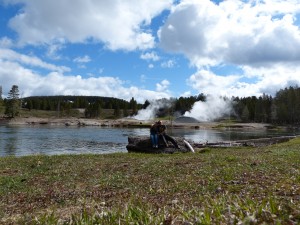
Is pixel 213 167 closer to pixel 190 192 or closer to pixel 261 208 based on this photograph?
pixel 190 192

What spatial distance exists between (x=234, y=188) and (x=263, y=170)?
4.00m

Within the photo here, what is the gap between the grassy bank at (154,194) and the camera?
7.35 m

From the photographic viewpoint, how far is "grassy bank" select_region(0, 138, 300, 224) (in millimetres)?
7352

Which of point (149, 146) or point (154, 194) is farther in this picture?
point (149, 146)

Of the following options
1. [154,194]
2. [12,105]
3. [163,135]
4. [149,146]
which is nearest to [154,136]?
[163,135]

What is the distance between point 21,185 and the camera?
1739 cm

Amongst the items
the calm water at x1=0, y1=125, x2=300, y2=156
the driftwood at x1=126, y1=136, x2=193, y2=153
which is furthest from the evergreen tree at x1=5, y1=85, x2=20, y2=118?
the driftwood at x1=126, y1=136, x2=193, y2=153

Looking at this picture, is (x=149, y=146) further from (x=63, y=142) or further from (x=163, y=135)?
(x=63, y=142)

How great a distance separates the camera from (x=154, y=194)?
12734mm

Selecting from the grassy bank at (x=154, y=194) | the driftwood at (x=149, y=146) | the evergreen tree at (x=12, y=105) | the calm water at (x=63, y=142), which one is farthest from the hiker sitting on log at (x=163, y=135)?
the evergreen tree at (x=12, y=105)

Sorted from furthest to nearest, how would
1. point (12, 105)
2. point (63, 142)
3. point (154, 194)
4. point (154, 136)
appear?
point (12, 105), point (63, 142), point (154, 136), point (154, 194)

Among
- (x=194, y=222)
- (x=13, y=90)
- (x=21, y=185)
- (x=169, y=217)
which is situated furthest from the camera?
(x=13, y=90)

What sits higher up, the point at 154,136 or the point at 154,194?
the point at 154,136

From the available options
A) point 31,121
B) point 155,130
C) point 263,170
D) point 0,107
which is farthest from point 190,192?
point 0,107
